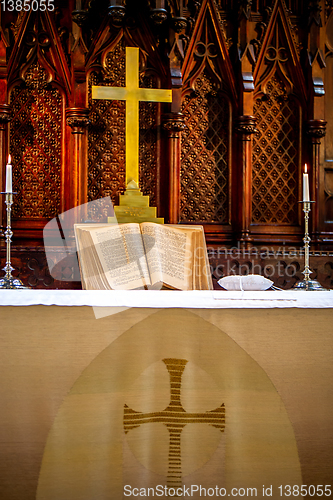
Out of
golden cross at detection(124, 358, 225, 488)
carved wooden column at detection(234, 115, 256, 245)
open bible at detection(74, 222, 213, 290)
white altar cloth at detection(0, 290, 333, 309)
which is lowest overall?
golden cross at detection(124, 358, 225, 488)

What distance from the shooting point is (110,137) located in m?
4.69

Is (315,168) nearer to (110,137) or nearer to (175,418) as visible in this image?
(110,137)

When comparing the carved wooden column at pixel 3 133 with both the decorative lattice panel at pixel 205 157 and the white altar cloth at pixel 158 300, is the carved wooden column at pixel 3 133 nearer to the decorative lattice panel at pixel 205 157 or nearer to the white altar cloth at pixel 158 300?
the decorative lattice panel at pixel 205 157

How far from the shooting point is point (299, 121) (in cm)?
499

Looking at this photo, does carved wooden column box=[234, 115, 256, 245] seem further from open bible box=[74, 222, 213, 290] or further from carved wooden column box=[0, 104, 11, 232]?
carved wooden column box=[0, 104, 11, 232]

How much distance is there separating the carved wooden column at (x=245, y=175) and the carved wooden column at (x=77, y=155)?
5.10ft

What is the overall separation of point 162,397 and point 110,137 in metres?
3.32

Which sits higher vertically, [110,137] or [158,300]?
[110,137]

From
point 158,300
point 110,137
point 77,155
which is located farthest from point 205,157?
point 158,300

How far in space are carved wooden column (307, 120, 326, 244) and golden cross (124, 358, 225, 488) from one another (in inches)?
132

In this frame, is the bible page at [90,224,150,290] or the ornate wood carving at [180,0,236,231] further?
the ornate wood carving at [180,0,236,231]

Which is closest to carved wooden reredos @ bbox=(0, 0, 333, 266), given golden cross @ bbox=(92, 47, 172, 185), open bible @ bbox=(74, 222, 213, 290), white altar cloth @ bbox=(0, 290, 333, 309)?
golden cross @ bbox=(92, 47, 172, 185)

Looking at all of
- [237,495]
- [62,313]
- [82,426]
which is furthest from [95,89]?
[237,495]

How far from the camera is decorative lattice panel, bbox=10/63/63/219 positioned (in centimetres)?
461
